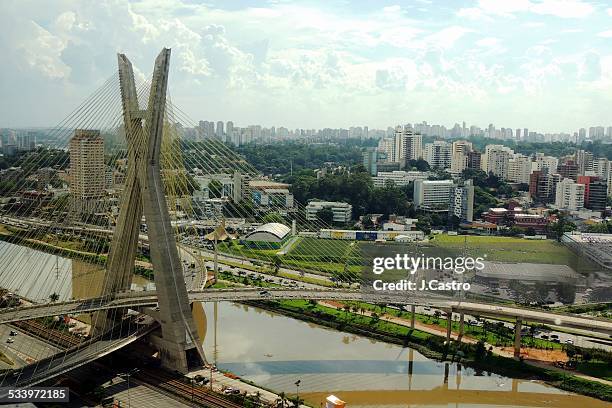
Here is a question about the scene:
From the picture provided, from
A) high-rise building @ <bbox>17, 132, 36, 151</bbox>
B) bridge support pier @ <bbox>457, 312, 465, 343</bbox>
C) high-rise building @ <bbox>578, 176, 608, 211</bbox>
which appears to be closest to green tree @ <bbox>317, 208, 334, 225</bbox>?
high-rise building @ <bbox>578, 176, 608, 211</bbox>

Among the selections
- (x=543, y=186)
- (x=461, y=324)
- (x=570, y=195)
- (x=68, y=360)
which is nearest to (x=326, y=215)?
(x=570, y=195)

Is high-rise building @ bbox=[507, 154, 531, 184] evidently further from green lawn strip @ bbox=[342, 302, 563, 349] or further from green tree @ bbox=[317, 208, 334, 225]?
green lawn strip @ bbox=[342, 302, 563, 349]

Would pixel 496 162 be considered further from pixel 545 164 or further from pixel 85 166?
pixel 85 166

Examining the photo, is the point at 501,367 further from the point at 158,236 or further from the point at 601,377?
the point at 158,236

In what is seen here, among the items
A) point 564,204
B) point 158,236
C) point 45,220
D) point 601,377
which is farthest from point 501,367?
point 564,204

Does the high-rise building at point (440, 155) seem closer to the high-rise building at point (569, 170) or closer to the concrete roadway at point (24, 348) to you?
the high-rise building at point (569, 170)
